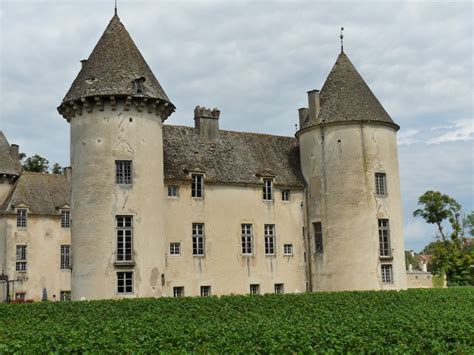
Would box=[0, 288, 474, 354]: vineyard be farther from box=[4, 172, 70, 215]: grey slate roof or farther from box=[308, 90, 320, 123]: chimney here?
box=[4, 172, 70, 215]: grey slate roof

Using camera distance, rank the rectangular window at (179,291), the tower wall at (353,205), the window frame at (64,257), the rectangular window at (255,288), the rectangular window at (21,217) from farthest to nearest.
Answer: the window frame at (64,257) → the rectangular window at (21,217) → the rectangular window at (255,288) → the tower wall at (353,205) → the rectangular window at (179,291)

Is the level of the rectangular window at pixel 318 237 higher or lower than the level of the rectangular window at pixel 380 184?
lower

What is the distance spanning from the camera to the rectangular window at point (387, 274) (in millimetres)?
33406

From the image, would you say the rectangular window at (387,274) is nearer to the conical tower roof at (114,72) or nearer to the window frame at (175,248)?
the window frame at (175,248)

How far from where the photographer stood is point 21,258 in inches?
1815

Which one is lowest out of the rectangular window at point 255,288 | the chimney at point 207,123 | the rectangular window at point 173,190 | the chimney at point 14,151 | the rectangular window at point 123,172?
the rectangular window at point 255,288

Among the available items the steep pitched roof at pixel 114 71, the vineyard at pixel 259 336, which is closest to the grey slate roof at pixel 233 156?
the steep pitched roof at pixel 114 71

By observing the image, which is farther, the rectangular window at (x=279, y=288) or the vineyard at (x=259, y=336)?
the rectangular window at (x=279, y=288)

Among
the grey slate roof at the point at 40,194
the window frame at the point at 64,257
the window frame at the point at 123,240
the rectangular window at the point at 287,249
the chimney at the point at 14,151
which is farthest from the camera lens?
the chimney at the point at 14,151

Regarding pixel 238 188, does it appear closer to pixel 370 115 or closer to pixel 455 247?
pixel 370 115

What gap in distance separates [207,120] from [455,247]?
130 ft

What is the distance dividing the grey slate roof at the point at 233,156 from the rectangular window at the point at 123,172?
9.70ft

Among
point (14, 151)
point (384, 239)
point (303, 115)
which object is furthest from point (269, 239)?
point (14, 151)

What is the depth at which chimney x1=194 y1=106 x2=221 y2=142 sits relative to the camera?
36.1m
